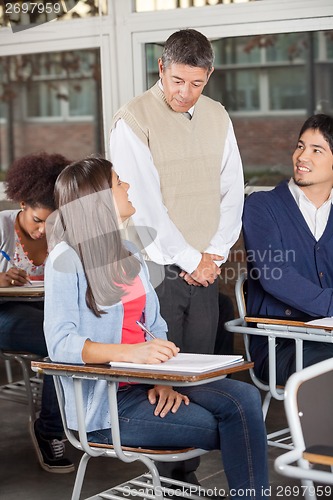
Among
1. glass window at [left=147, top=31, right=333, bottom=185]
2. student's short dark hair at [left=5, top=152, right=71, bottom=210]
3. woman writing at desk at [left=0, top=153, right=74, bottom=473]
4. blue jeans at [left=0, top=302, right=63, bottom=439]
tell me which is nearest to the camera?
woman writing at desk at [left=0, top=153, right=74, bottom=473]

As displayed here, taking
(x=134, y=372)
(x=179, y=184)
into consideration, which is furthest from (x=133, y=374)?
(x=179, y=184)

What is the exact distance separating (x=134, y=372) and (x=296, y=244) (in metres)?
1.31

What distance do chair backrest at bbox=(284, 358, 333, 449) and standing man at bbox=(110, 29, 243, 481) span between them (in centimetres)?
121

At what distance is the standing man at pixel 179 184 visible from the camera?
328cm

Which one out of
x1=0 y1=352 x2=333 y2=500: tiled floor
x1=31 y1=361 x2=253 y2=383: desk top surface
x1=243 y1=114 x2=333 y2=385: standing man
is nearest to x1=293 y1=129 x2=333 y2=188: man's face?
x1=243 y1=114 x2=333 y2=385: standing man

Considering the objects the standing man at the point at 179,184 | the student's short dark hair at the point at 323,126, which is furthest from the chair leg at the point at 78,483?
the student's short dark hair at the point at 323,126

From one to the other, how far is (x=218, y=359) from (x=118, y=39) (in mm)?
2882

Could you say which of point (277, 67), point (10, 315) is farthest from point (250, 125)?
point (10, 315)

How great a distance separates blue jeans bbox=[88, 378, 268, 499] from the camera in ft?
8.42

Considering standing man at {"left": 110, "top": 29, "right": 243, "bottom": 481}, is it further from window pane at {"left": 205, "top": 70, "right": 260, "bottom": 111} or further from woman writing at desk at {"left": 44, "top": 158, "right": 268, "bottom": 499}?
window pane at {"left": 205, "top": 70, "right": 260, "bottom": 111}

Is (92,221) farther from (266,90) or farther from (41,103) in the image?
(41,103)

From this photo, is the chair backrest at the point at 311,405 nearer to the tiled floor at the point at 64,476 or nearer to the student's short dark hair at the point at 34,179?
the tiled floor at the point at 64,476

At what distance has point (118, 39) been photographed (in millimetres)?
4996

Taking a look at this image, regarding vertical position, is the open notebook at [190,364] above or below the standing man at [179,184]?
below
